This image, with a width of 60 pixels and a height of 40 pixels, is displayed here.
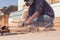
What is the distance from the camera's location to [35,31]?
2.47 metres

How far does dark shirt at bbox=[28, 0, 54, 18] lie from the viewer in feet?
8.45

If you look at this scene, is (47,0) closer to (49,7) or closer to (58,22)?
(49,7)

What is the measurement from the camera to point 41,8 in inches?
102

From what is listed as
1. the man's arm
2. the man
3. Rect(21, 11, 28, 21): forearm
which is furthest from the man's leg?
Rect(21, 11, 28, 21): forearm

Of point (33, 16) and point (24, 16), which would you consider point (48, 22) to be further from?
point (24, 16)

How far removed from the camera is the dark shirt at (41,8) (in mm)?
2576

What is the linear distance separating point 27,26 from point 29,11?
24 cm

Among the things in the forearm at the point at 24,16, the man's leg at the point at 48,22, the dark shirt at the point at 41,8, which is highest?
the dark shirt at the point at 41,8

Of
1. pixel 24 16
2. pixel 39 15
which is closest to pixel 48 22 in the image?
pixel 39 15

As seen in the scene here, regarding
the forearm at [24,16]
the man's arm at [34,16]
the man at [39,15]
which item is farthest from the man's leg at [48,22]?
the forearm at [24,16]

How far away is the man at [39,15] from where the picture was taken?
2562 mm

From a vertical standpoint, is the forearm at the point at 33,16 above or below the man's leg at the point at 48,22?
above

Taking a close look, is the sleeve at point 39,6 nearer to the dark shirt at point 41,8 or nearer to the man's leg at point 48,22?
the dark shirt at point 41,8

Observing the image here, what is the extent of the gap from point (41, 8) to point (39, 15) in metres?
0.10
